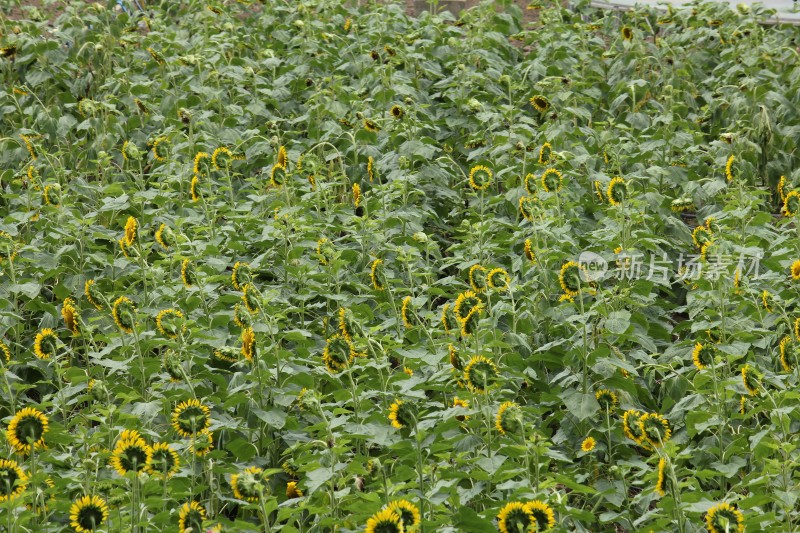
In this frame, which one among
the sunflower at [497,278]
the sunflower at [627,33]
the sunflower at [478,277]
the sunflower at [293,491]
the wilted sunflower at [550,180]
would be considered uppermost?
the wilted sunflower at [550,180]

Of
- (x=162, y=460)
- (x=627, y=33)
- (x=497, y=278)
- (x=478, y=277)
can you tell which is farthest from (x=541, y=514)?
(x=627, y=33)

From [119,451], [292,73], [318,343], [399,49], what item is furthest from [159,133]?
[119,451]

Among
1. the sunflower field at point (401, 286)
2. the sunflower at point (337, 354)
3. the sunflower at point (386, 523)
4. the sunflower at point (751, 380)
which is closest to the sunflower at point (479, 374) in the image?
the sunflower field at point (401, 286)

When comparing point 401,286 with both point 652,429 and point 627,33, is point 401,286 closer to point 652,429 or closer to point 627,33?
point 652,429

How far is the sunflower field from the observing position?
3279 mm

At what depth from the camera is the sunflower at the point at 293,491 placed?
3.47 meters

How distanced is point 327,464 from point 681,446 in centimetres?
121

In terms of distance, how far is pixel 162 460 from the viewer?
3.14 metres

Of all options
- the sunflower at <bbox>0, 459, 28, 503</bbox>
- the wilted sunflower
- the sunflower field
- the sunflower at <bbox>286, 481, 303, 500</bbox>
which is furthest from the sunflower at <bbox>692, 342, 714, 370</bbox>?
the sunflower at <bbox>0, 459, 28, 503</bbox>

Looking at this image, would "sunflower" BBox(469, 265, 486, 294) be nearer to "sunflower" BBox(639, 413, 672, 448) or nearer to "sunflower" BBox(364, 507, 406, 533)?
"sunflower" BBox(639, 413, 672, 448)

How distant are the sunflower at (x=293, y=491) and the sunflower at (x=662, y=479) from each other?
3.39 feet

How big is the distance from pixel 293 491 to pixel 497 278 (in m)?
1.10

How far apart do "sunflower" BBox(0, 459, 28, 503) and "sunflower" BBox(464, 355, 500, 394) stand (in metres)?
1.22

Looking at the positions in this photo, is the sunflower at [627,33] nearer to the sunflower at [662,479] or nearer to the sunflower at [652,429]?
the sunflower at [652,429]
